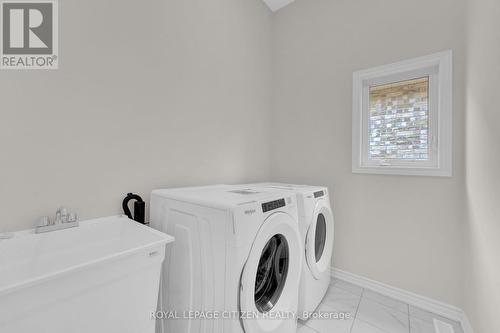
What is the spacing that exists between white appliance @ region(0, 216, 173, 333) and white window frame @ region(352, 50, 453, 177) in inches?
71.5

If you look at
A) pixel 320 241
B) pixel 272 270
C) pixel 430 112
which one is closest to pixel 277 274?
pixel 272 270

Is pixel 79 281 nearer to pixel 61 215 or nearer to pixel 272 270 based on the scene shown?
pixel 61 215

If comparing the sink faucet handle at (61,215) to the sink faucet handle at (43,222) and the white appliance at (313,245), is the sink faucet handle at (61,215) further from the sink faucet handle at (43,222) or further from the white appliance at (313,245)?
the white appliance at (313,245)

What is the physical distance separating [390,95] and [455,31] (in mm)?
556

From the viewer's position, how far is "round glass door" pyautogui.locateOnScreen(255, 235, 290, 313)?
4.26 ft

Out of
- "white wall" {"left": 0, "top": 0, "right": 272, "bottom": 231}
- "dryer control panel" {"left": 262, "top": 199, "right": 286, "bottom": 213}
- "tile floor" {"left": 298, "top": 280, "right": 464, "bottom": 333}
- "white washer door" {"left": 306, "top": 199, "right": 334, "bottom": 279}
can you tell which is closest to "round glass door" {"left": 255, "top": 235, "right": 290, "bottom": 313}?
"dryer control panel" {"left": 262, "top": 199, "right": 286, "bottom": 213}

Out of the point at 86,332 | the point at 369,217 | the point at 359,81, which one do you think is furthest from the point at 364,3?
the point at 86,332

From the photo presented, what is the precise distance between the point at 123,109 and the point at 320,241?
5.90ft

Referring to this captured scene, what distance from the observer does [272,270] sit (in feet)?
4.45

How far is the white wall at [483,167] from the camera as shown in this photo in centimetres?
104

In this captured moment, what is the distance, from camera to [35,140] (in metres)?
1.10

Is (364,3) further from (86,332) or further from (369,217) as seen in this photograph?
(86,332)

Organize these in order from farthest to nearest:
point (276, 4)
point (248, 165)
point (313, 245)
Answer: point (276, 4), point (248, 165), point (313, 245)
